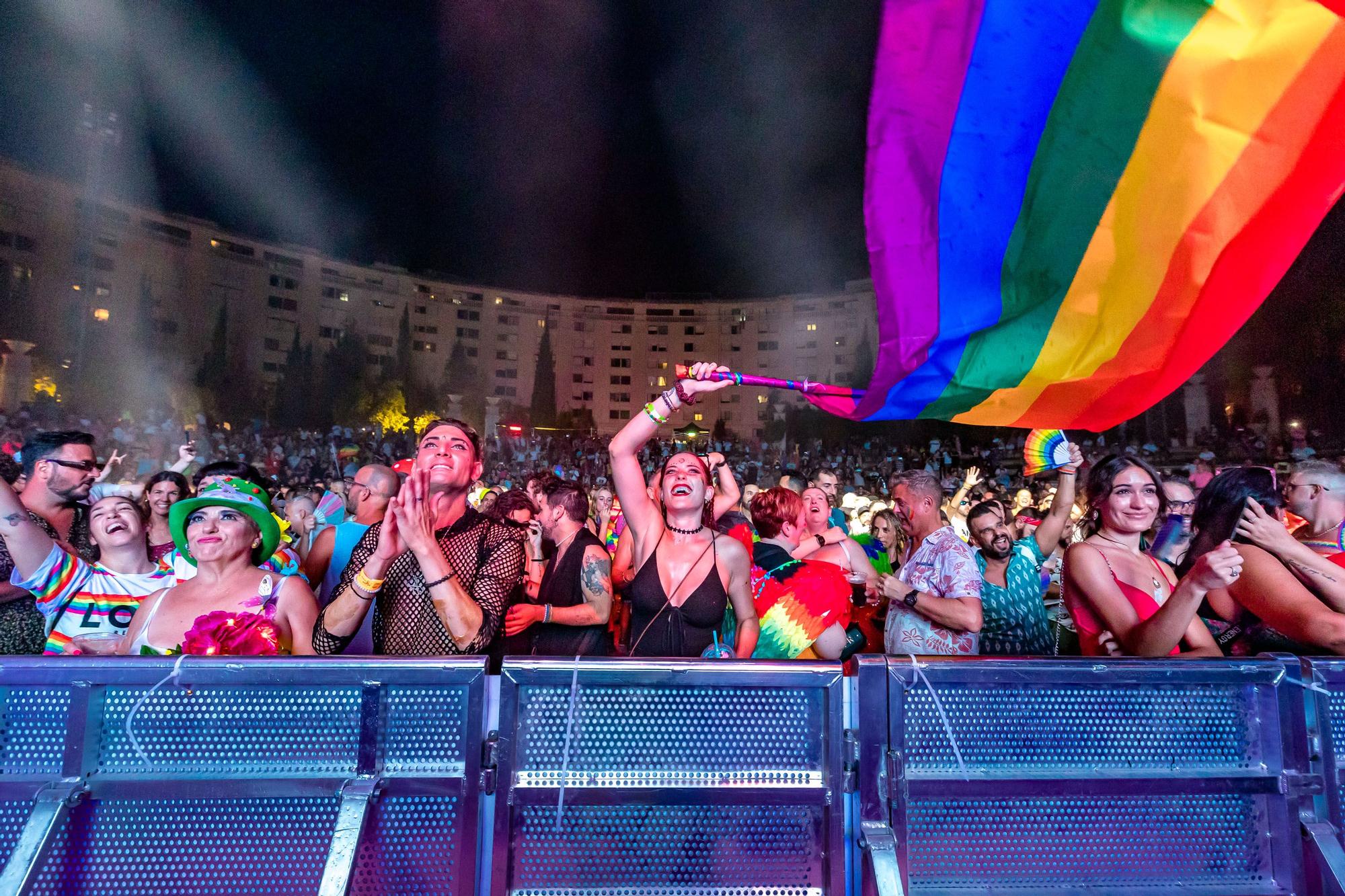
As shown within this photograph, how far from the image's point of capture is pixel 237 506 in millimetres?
2703

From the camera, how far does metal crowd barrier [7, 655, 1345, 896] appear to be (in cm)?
181

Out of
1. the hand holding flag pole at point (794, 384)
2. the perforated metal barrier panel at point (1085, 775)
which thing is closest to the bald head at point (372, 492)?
the hand holding flag pole at point (794, 384)

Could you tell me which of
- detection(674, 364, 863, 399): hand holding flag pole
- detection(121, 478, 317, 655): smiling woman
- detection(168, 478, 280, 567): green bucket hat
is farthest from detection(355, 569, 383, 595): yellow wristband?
detection(674, 364, 863, 399): hand holding flag pole

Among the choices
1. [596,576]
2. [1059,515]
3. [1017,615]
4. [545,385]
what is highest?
[545,385]

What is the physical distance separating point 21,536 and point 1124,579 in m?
4.73

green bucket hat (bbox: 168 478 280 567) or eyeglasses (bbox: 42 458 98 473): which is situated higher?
eyeglasses (bbox: 42 458 98 473)

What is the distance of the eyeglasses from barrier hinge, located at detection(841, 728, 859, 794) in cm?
423

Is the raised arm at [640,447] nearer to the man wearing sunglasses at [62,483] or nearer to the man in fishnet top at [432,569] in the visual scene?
the man in fishnet top at [432,569]

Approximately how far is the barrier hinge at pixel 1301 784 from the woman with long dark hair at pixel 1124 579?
475 millimetres

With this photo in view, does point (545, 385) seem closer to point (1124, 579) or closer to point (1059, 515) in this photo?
point (1059, 515)

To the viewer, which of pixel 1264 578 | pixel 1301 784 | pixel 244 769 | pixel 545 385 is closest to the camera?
pixel 244 769


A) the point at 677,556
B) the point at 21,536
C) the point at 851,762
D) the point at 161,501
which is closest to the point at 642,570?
the point at 677,556

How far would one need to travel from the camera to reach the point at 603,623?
370 centimetres

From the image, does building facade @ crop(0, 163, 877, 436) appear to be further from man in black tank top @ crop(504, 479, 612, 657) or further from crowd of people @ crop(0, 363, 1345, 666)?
man in black tank top @ crop(504, 479, 612, 657)
